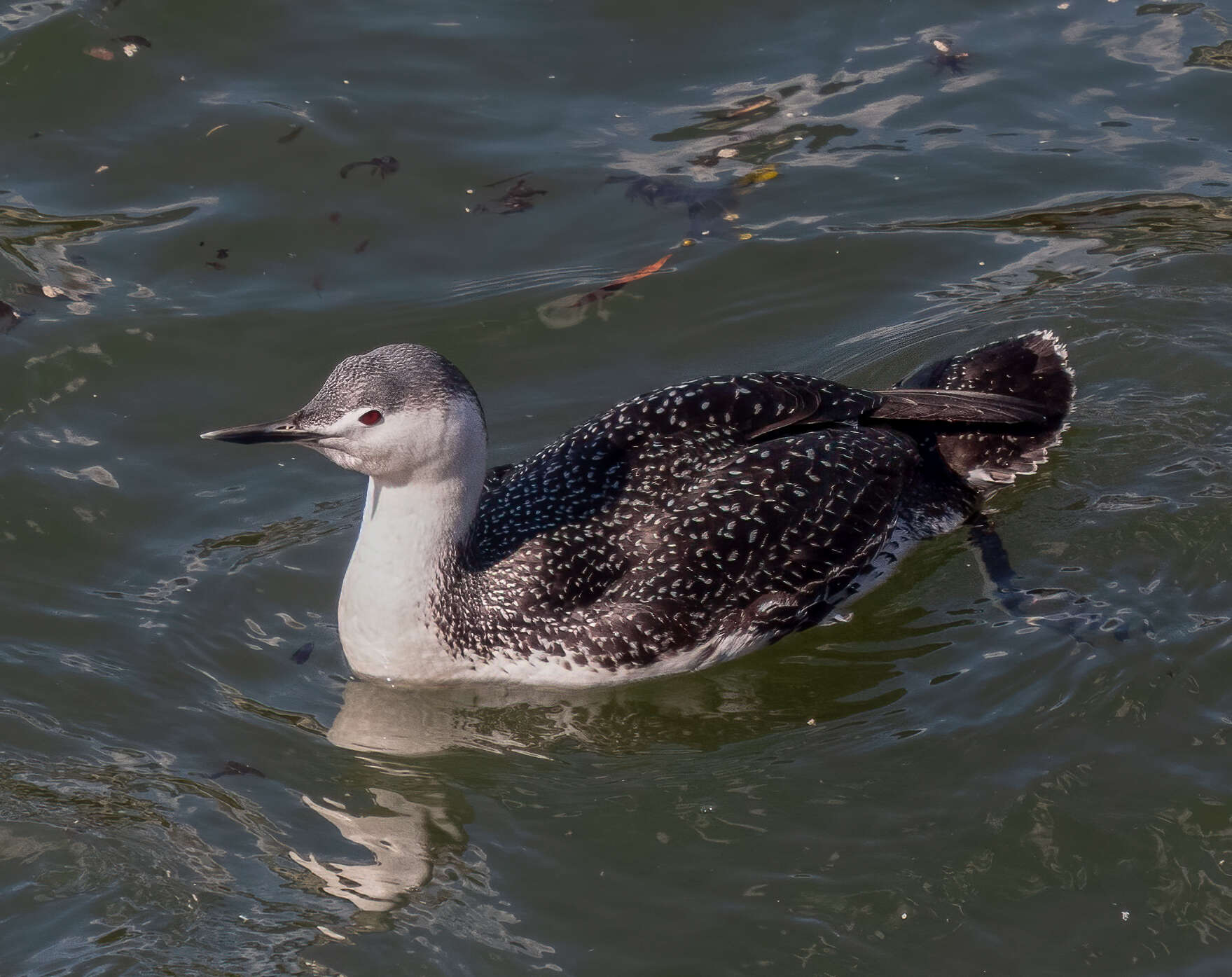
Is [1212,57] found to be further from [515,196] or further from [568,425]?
[568,425]

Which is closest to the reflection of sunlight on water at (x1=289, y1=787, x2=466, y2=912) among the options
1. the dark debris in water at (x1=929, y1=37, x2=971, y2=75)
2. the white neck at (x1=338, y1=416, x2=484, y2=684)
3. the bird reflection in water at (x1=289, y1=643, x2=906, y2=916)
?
the bird reflection in water at (x1=289, y1=643, x2=906, y2=916)

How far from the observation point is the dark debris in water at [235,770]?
6.04 meters

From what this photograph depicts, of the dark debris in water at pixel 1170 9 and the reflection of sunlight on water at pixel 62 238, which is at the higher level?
the dark debris in water at pixel 1170 9

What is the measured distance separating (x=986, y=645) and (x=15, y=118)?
7261 mm

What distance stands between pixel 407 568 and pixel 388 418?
75 cm

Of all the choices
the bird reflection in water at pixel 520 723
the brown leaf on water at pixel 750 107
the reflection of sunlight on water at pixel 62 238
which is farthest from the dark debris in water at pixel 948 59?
the bird reflection in water at pixel 520 723

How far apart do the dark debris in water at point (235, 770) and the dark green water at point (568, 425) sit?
0.01 metres

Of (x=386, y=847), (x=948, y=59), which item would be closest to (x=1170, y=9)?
(x=948, y=59)

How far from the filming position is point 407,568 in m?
6.50

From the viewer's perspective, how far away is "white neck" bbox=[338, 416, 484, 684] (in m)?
6.42

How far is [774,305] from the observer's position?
9125 mm

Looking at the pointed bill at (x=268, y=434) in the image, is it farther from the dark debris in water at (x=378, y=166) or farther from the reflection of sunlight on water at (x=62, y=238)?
the dark debris in water at (x=378, y=166)

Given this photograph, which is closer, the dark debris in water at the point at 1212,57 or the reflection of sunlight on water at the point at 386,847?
the reflection of sunlight on water at the point at 386,847

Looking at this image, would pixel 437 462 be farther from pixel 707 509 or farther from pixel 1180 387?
pixel 1180 387
